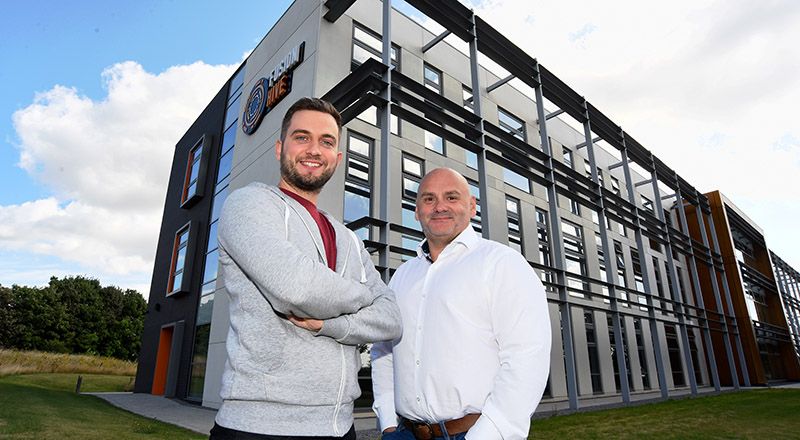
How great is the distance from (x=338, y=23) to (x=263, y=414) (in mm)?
11803

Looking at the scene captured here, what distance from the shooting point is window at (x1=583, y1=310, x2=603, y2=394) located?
53.0ft

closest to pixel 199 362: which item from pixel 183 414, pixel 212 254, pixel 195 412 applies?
pixel 195 412

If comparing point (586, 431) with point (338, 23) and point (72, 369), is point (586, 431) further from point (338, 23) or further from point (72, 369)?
point (72, 369)

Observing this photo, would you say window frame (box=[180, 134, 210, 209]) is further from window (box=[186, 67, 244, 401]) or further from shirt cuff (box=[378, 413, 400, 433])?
shirt cuff (box=[378, 413, 400, 433])

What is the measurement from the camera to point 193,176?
1777cm

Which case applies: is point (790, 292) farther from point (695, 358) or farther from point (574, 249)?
point (574, 249)

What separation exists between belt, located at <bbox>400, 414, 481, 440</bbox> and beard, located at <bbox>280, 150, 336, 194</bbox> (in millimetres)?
1225

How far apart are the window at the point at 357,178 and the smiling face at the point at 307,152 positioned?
27.7ft

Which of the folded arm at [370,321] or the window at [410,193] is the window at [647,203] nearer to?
the window at [410,193]

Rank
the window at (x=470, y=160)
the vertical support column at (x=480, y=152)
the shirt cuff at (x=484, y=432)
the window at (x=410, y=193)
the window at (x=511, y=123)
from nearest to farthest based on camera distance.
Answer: the shirt cuff at (x=484, y=432)
the vertical support column at (x=480, y=152)
the window at (x=410, y=193)
the window at (x=470, y=160)
the window at (x=511, y=123)

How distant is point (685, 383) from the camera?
69.3 ft

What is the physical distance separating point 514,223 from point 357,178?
751cm

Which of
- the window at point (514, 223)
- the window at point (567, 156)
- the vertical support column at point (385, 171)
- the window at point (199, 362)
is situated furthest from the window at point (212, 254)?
the window at point (567, 156)

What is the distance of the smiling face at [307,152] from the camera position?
175cm
